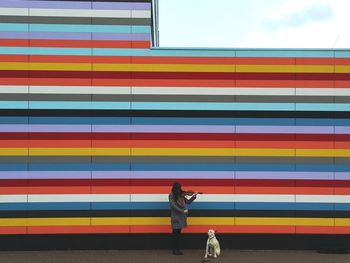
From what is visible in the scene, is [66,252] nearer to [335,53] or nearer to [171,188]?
[171,188]

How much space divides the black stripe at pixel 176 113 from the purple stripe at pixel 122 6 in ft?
7.61

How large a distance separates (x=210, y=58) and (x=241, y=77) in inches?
31.9

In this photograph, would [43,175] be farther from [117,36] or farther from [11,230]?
[117,36]

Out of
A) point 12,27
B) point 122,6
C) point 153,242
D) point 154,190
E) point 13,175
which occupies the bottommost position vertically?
point 153,242

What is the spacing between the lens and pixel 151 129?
10.3m

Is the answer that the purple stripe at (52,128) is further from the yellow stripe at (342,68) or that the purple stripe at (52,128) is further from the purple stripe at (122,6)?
the yellow stripe at (342,68)

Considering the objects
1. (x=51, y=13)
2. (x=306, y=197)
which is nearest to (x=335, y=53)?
(x=306, y=197)

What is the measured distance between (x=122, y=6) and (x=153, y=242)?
17.3 ft

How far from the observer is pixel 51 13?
409 inches

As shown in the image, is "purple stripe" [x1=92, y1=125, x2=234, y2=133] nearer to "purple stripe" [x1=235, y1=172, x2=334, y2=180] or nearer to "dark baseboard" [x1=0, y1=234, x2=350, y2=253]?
"purple stripe" [x1=235, y1=172, x2=334, y2=180]

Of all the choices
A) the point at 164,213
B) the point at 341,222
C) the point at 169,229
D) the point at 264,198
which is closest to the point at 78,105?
the point at 164,213

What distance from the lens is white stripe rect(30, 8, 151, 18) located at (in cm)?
1038

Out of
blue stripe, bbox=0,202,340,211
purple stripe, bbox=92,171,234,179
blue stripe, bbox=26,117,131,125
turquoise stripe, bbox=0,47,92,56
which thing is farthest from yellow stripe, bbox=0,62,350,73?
blue stripe, bbox=0,202,340,211

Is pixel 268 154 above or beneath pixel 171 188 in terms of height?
above
